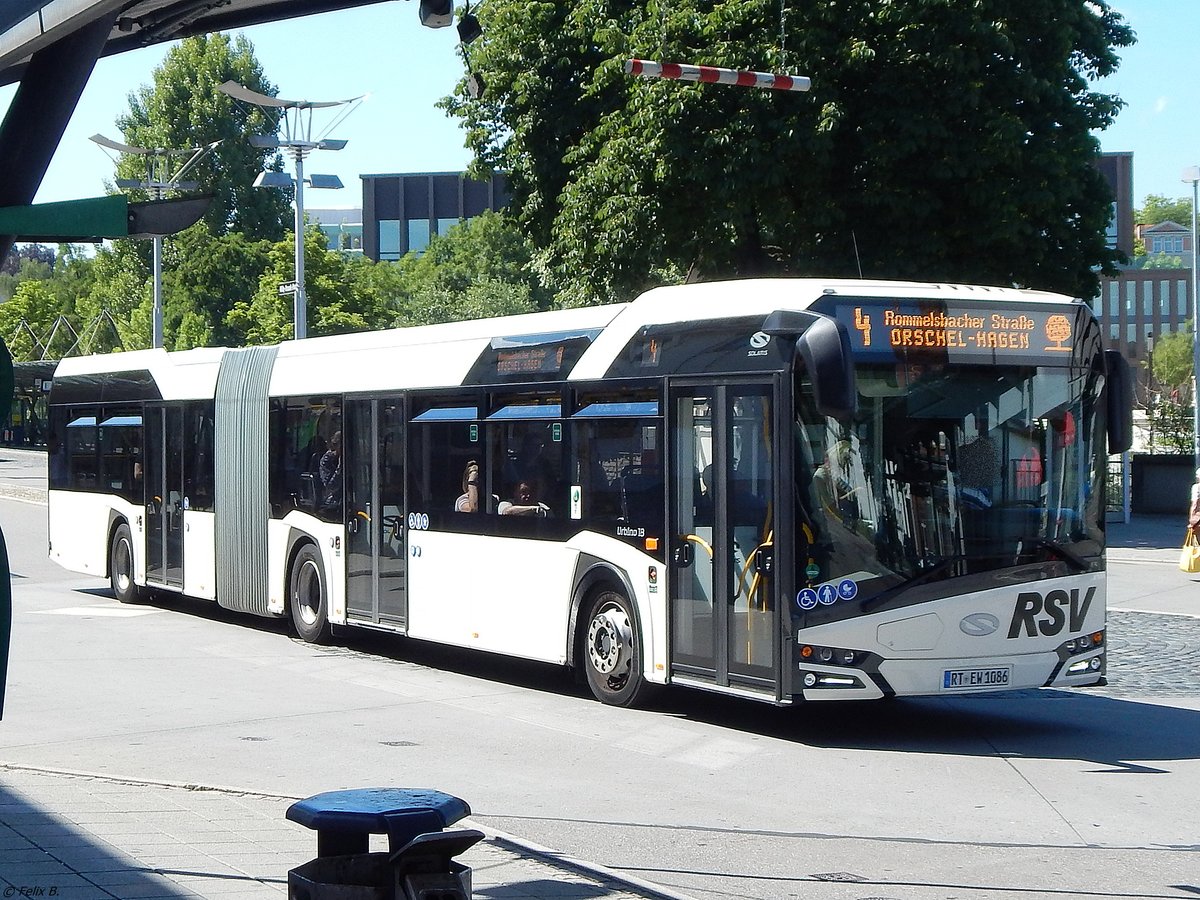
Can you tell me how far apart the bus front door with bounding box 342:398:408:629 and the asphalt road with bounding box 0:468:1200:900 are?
0.60m

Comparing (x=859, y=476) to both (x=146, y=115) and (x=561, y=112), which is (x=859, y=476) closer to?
(x=561, y=112)

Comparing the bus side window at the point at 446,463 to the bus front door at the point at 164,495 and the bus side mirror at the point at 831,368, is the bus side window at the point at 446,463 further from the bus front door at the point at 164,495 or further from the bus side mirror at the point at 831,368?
the bus front door at the point at 164,495

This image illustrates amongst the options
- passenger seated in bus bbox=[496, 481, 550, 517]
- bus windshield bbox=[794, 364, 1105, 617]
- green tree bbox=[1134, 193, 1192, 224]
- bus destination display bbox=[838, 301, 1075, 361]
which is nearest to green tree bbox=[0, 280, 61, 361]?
passenger seated in bus bbox=[496, 481, 550, 517]

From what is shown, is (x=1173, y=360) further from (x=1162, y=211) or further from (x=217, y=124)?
(x=1162, y=211)

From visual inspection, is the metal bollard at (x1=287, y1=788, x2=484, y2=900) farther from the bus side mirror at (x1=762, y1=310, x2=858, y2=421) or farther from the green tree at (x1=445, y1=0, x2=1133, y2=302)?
the green tree at (x1=445, y1=0, x2=1133, y2=302)

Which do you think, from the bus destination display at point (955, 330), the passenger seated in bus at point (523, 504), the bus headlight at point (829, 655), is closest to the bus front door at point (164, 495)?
the passenger seated in bus at point (523, 504)

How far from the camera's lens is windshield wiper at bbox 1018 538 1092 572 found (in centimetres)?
1105

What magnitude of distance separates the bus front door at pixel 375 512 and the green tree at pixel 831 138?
12402 millimetres

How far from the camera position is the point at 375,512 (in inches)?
619

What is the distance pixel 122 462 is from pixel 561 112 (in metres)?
13.2

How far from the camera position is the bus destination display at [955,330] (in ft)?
35.5

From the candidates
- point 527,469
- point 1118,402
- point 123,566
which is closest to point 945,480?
point 1118,402

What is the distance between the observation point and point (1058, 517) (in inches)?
440

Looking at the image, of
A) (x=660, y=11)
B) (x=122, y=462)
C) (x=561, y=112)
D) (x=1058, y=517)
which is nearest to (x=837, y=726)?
(x=1058, y=517)
